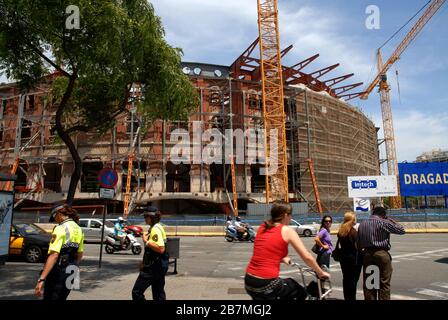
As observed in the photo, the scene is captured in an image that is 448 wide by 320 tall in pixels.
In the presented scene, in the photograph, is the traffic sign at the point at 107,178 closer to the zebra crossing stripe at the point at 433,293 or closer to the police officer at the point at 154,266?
the police officer at the point at 154,266

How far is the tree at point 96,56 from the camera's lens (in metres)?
9.32

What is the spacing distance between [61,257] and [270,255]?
2.74 m

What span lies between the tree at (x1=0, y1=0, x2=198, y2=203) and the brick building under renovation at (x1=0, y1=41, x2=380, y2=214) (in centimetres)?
2572

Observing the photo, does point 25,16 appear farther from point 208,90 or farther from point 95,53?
point 208,90

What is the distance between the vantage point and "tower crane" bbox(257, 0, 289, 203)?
140 ft

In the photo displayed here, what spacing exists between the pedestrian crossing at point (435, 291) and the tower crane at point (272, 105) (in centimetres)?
3244

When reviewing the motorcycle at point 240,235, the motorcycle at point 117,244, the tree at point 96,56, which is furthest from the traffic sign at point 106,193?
the motorcycle at point 240,235

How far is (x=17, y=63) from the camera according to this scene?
1078 cm

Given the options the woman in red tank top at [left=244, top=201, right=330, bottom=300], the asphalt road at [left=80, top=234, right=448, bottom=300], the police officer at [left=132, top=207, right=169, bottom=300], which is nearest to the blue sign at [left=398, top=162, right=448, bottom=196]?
the asphalt road at [left=80, top=234, right=448, bottom=300]

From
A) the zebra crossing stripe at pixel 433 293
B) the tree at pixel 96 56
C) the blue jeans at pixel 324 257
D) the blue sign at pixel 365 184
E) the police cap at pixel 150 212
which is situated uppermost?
the tree at pixel 96 56

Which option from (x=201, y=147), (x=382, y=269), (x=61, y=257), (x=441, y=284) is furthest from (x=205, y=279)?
(x=201, y=147)

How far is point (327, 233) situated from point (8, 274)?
774cm

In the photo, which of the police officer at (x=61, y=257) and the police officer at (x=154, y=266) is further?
the police officer at (x=154, y=266)
